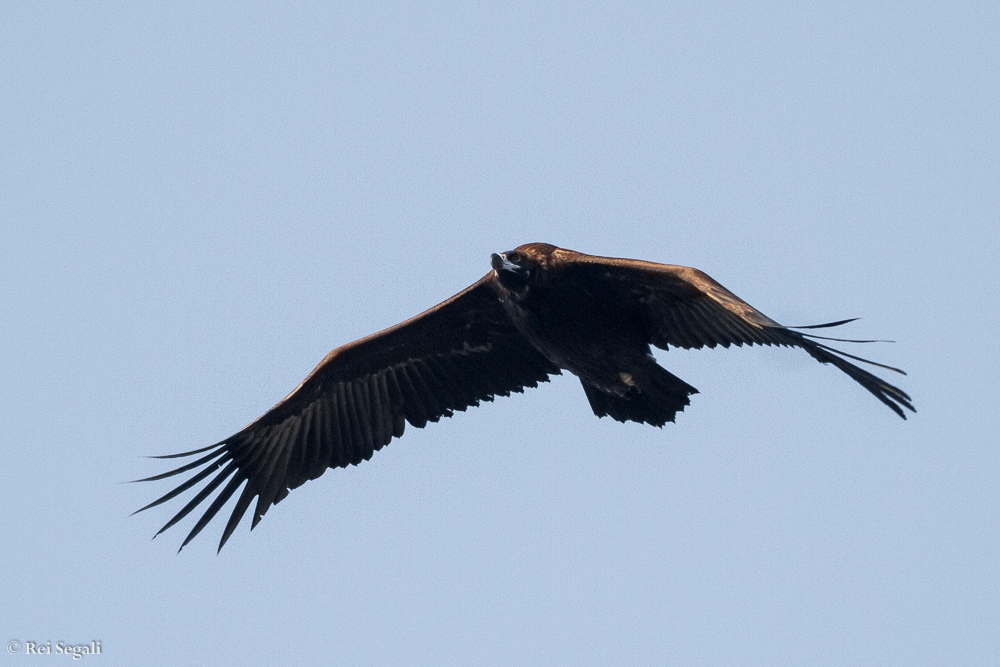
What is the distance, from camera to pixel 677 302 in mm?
12336

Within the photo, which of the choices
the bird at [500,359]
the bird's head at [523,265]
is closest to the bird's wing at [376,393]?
the bird at [500,359]

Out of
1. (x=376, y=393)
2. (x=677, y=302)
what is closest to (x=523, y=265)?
(x=677, y=302)

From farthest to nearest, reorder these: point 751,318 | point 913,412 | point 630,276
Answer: point 630,276, point 751,318, point 913,412

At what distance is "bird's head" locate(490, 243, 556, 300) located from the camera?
1233 centimetres

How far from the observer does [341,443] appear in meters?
14.0

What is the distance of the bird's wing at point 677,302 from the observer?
1158cm

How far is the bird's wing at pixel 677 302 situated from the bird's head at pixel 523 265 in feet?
0.52

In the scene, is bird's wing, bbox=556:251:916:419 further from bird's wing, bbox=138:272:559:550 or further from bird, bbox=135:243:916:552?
bird's wing, bbox=138:272:559:550

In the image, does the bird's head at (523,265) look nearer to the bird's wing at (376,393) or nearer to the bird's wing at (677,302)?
the bird's wing at (677,302)

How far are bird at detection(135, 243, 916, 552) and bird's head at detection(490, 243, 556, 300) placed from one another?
0.5 inches

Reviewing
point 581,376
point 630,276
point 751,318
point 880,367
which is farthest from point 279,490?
point 880,367

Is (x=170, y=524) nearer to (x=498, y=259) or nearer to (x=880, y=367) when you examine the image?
(x=498, y=259)

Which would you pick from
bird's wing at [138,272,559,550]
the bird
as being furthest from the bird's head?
bird's wing at [138,272,559,550]

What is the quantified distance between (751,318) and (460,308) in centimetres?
328
